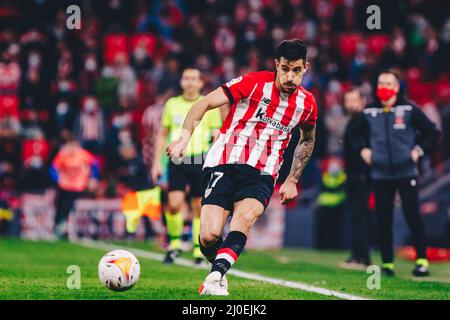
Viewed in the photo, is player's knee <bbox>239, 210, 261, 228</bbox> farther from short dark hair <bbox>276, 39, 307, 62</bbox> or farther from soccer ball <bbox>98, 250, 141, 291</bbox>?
short dark hair <bbox>276, 39, 307, 62</bbox>

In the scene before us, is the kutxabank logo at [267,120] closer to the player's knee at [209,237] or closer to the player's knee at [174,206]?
the player's knee at [209,237]

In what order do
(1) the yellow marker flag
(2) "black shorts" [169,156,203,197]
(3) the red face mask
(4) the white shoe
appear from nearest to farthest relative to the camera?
(4) the white shoe, (3) the red face mask, (2) "black shorts" [169,156,203,197], (1) the yellow marker flag

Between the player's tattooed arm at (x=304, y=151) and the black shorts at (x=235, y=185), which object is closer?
the black shorts at (x=235, y=185)

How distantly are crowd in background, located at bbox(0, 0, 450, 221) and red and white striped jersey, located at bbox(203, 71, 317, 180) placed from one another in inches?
343

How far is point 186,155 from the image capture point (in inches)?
442

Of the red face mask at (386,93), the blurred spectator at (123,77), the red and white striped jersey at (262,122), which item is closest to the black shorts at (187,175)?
the red face mask at (386,93)

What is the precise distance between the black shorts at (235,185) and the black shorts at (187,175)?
3284 mm

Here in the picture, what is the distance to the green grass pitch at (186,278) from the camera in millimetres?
7406

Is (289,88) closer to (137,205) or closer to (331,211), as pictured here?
(137,205)

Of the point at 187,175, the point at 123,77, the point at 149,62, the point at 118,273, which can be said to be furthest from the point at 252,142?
the point at 149,62

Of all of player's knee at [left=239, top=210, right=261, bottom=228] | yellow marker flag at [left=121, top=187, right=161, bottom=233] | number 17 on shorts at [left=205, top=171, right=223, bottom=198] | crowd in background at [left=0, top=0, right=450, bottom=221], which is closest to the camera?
player's knee at [left=239, top=210, right=261, bottom=228]

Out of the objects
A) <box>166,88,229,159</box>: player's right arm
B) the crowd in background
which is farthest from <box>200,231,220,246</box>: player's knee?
the crowd in background

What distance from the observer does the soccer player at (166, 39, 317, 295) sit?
24.4 feet

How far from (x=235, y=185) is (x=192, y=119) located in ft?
2.54
